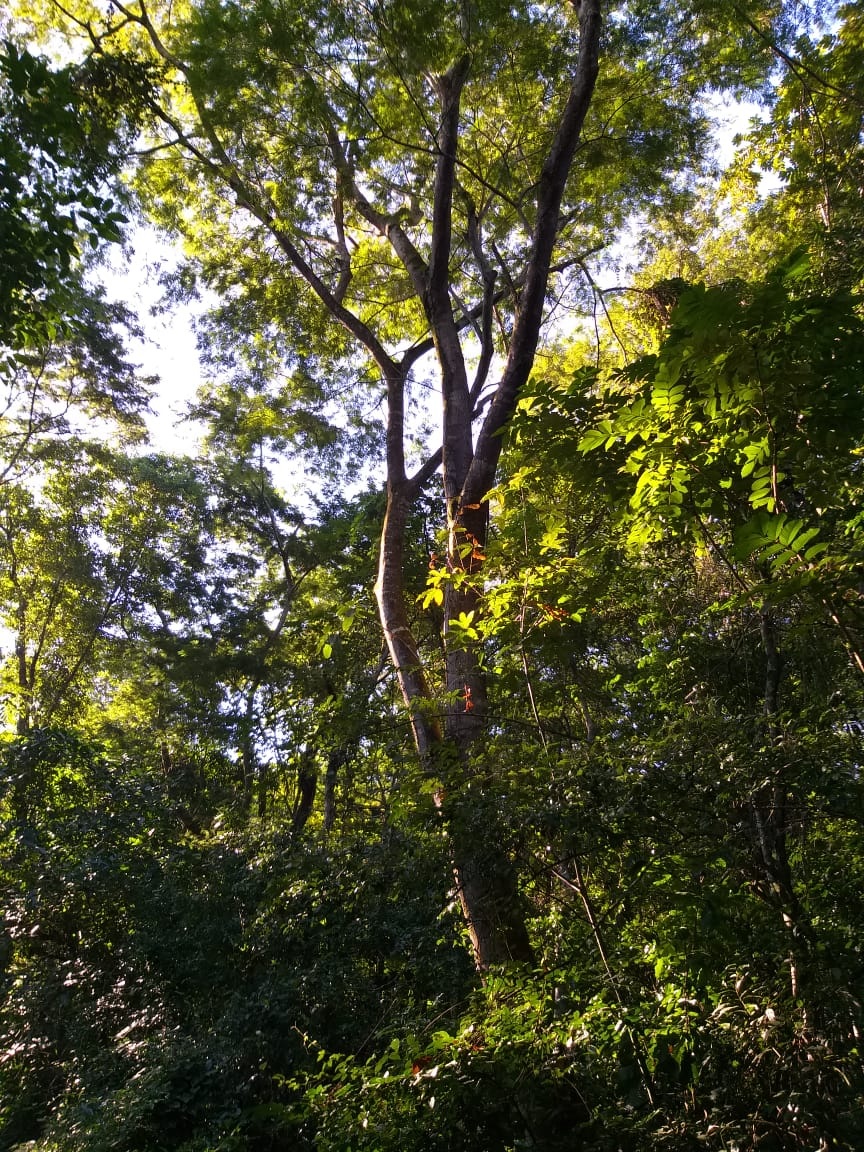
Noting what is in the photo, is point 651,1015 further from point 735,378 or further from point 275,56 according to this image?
point 275,56

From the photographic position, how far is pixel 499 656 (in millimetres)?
3523

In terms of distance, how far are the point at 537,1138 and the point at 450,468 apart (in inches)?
153

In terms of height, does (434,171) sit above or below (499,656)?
above

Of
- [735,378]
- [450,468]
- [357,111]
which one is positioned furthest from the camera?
[357,111]

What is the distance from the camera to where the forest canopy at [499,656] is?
1898 mm

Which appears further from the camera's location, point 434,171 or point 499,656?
point 434,171

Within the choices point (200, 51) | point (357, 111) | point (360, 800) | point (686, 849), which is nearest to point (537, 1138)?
point (686, 849)

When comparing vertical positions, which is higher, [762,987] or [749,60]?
[749,60]

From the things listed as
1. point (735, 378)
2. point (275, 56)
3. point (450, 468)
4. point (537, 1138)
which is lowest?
point (537, 1138)

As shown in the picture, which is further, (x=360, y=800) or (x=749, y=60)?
(x=360, y=800)

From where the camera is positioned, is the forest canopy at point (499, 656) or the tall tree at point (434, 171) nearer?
the forest canopy at point (499, 656)

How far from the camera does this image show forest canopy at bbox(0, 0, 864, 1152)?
1.90m

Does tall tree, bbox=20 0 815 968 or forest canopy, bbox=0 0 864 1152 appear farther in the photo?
tall tree, bbox=20 0 815 968

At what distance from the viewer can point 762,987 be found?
1974 mm
